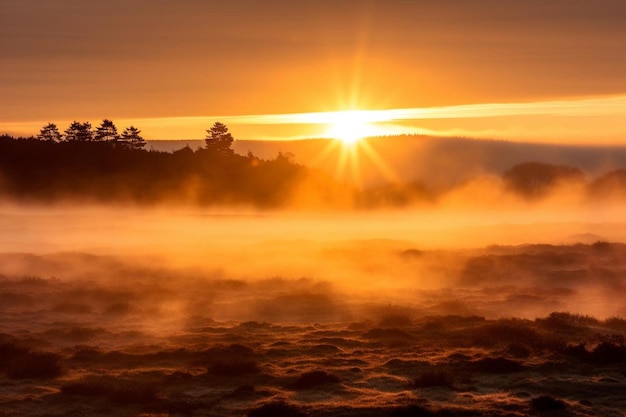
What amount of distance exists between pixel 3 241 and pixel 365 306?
9661 centimetres

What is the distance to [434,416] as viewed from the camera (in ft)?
82.1

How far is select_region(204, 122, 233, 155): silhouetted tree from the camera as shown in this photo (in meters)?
171

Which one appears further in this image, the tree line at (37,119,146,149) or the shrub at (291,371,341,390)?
the tree line at (37,119,146,149)

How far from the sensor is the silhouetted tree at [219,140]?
561ft

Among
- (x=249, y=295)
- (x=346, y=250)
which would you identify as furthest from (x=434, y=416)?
(x=346, y=250)

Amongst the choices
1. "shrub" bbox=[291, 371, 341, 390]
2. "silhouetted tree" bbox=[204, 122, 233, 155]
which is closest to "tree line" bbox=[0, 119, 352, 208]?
"silhouetted tree" bbox=[204, 122, 233, 155]

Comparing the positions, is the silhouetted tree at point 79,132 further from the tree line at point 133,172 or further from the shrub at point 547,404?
the shrub at point 547,404

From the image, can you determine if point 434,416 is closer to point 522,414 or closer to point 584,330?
point 522,414

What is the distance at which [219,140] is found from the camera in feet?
571

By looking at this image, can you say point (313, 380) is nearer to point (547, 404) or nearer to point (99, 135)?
point (547, 404)

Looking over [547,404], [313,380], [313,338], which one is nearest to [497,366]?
[547,404]

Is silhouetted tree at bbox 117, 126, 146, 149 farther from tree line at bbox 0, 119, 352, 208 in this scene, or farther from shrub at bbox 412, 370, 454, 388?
shrub at bbox 412, 370, 454, 388

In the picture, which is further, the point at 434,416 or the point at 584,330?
the point at 584,330

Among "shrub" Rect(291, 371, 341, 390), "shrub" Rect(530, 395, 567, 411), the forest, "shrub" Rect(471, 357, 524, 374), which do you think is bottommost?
"shrub" Rect(530, 395, 567, 411)
